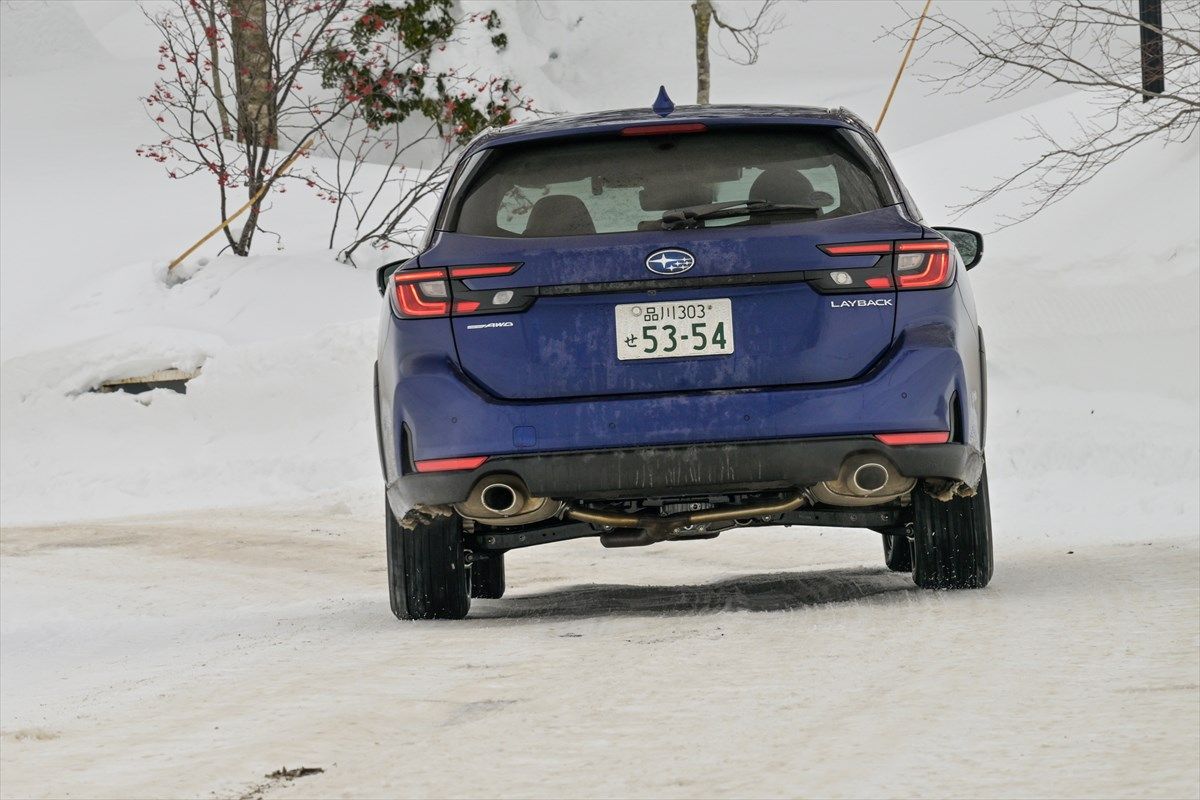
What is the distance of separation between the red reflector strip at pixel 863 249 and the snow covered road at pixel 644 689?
1.15m

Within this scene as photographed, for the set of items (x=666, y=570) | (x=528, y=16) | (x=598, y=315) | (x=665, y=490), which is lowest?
(x=666, y=570)

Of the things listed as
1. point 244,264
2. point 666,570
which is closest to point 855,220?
point 666,570

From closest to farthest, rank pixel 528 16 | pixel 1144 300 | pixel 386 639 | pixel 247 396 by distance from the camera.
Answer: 1. pixel 386 639
2. pixel 1144 300
3. pixel 247 396
4. pixel 528 16

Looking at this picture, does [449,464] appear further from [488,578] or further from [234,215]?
[234,215]

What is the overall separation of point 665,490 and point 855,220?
3.32ft

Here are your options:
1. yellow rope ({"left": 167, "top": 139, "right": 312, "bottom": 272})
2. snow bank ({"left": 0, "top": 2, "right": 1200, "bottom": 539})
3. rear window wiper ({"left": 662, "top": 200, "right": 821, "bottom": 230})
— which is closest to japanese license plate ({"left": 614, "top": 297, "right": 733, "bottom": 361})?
rear window wiper ({"left": 662, "top": 200, "right": 821, "bottom": 230})

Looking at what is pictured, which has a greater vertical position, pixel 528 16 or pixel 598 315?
pixel 528 16

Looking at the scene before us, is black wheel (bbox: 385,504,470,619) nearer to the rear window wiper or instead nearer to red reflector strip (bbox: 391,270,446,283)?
red reflector strip (bbox: 391,270,446,283)

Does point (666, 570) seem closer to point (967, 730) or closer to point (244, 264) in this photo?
point (967, 730)

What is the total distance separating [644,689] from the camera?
4.55 metres

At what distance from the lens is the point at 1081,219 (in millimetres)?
16438

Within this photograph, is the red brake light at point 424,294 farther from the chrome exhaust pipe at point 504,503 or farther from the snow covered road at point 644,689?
the snow covered road at point 644,689

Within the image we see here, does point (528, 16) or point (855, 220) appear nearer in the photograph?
point (855, 220)

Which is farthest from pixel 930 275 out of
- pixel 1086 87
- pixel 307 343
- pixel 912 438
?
pixel 1086 87
